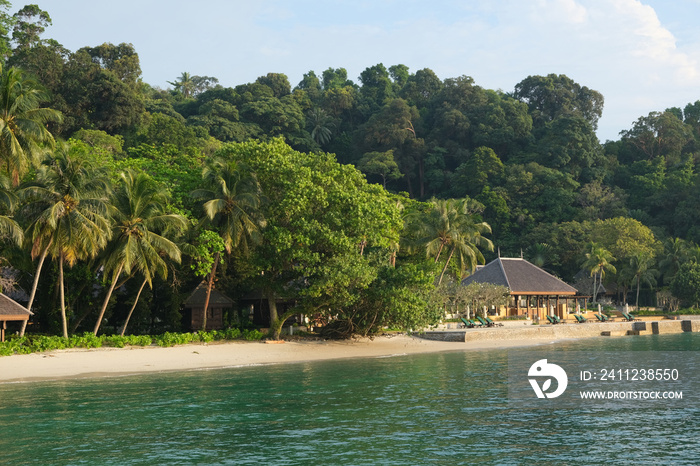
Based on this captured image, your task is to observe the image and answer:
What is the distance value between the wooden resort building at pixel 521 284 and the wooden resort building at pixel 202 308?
2050 centimetres

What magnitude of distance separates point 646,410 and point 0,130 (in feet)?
71.9

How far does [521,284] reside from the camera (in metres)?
49.3

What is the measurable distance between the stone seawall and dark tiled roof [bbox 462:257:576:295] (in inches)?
174

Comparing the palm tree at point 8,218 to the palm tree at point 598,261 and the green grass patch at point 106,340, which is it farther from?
the palm tree at point 598,261

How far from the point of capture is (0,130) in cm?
2400

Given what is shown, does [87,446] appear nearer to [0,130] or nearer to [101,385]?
[101,385]

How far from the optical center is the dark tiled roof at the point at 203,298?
3331cm

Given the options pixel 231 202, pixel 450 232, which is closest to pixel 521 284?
pixel 450 232

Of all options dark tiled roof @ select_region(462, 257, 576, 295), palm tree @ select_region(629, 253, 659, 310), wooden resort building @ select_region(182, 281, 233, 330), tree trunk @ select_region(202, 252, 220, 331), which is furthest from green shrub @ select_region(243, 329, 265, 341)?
palm tree @ select_region(629, 253, 659, 310)

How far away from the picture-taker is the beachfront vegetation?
2708 centimetres

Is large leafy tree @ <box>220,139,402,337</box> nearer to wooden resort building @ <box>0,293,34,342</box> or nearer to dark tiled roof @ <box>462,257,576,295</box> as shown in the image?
wooden resort building @ <box>0,293,34,342</box>

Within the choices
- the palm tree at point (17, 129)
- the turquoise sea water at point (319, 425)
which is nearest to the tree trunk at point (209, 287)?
the palm tree at point (17, 129)

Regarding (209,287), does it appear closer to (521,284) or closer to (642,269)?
(521,284)

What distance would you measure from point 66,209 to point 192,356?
23.4ft
